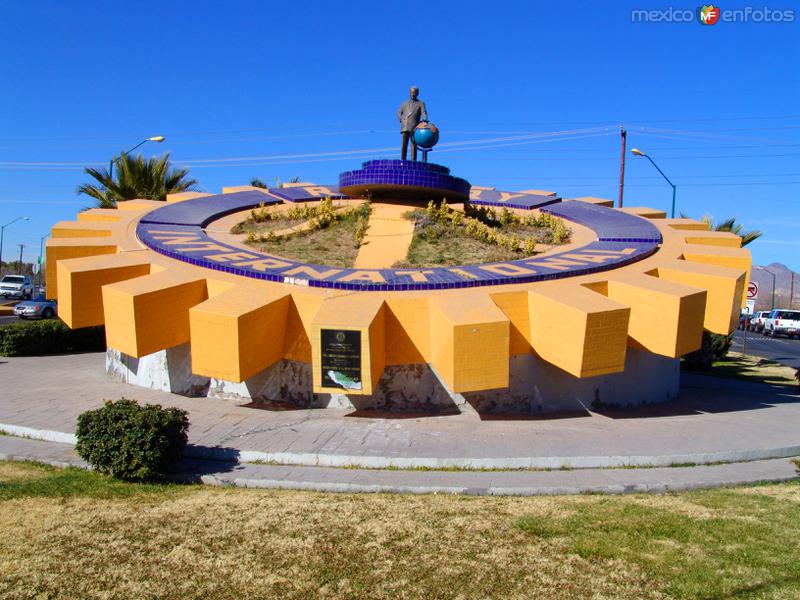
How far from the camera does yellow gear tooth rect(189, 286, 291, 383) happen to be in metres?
10.8

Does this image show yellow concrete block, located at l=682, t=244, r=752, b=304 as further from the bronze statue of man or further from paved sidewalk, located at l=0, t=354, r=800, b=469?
the bronze statue of man

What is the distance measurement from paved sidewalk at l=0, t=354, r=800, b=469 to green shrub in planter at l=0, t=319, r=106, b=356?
645cm

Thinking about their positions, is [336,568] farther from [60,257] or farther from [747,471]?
[60,257]

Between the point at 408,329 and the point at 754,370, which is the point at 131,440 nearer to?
the point at 408,329

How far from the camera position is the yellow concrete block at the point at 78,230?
653 inches

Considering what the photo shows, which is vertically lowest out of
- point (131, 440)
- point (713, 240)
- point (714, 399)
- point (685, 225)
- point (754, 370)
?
point (754, 370)

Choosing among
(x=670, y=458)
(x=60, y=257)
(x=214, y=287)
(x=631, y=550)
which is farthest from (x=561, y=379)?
(x=60, y=257)

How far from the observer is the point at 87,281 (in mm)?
13219

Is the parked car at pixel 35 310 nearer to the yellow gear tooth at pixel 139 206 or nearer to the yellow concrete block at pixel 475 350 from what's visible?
the yellow gear tooth at pixel 139 206

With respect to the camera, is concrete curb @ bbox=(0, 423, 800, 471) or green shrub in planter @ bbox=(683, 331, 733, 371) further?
green shrub in planter @ bbox=(683, 331, 733, 371)

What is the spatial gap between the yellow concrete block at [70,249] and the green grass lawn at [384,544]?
27.0 feet

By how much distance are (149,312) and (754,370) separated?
75.3ft

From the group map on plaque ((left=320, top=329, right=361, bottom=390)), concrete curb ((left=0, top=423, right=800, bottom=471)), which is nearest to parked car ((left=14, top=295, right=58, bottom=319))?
map on plaque ((left=320, top=329, right=361, bottom=390))

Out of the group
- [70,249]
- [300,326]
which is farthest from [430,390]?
[70,249]
